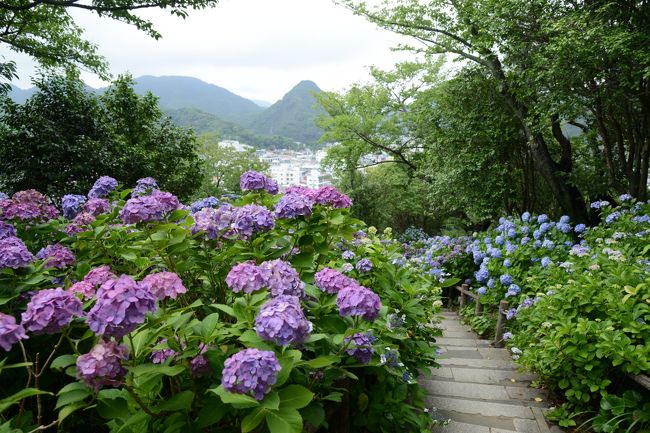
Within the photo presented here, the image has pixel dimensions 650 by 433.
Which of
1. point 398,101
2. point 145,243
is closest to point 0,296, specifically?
point 145,243

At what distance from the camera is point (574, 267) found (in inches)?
160

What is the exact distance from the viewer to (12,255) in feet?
5.19

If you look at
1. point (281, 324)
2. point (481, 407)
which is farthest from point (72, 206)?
point (481, 407)

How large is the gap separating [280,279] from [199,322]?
319 millimetres

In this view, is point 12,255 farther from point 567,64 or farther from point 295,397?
point 567,64

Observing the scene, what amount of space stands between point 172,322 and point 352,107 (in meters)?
15.6

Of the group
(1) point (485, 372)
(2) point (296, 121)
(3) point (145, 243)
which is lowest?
(1) point (485, 372)

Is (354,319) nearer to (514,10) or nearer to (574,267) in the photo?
(574,267)

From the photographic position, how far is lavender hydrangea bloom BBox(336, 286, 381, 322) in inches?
60.7

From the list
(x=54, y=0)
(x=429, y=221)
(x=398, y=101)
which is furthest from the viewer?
(x=429, y=221)

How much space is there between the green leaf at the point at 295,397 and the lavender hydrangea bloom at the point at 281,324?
13 cm

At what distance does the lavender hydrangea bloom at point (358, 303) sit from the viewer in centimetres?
154

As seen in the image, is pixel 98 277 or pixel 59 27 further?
pixel 59 27

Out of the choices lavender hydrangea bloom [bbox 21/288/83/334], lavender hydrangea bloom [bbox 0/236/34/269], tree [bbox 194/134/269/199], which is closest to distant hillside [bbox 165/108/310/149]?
tree [bbox 194/134/269/199]
